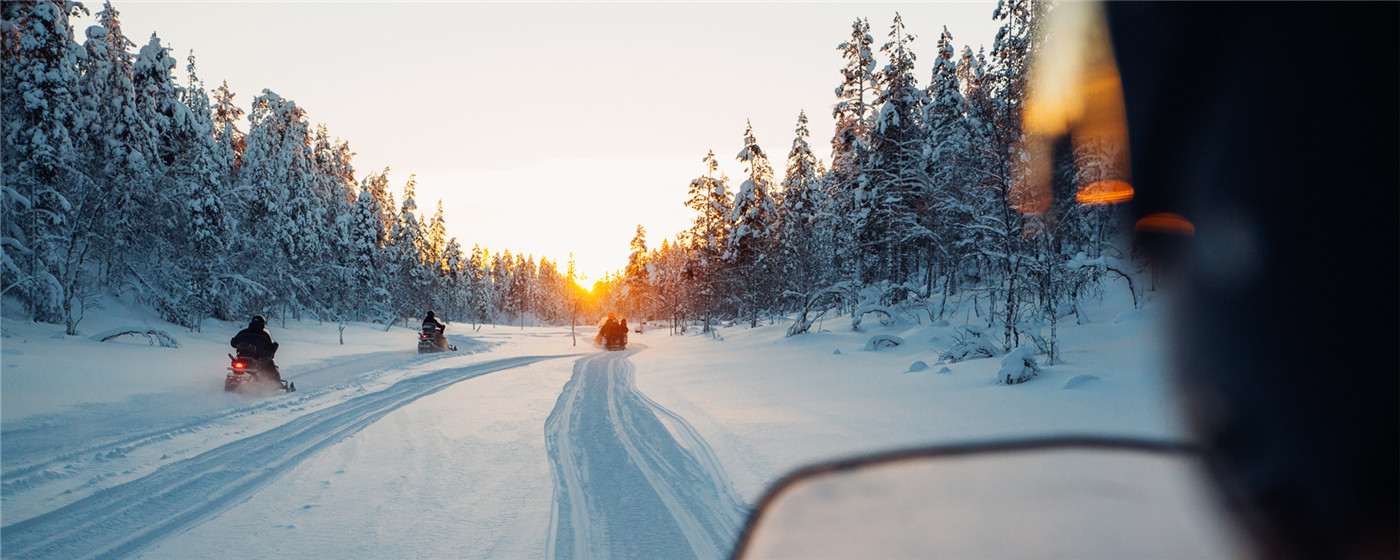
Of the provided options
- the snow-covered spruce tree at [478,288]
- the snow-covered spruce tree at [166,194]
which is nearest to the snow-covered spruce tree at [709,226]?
the snow-covered spruce tree at [166,194]

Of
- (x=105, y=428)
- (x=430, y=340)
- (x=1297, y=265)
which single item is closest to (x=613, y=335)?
(x=430, y=340)

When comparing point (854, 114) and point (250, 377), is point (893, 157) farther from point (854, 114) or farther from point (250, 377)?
point (250, 377)

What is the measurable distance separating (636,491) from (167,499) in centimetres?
386

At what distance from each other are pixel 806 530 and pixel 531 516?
7.11 ft

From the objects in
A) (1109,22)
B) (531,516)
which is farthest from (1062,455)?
(1109,22)

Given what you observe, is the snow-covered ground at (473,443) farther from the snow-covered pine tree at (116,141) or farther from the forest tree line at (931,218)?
the snow-covered pine tree at (116,141)

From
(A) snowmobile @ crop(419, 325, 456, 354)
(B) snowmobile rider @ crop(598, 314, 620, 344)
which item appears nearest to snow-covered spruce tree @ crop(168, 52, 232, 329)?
(A) snowmobile @ crop(419, 325, 456, 354)

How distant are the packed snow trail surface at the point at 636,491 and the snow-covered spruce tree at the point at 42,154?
19591 mm

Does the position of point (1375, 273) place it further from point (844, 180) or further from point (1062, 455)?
point (844, 180)

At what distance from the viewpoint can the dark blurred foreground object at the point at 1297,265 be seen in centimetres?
433

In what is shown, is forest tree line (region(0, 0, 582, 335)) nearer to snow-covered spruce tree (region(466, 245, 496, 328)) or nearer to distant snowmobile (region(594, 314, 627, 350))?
distant snowmobile (region(594, 314, 627, 350))

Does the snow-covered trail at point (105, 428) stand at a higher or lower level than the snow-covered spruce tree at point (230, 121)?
lower

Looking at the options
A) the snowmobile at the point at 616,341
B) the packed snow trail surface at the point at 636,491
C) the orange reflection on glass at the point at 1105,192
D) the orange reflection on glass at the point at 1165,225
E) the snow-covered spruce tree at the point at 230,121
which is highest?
the snow-covered spruce tree at the point at 230,121

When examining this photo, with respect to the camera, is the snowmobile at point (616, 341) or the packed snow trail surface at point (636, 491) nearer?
the packed snow trail surface at point (636, 491)
